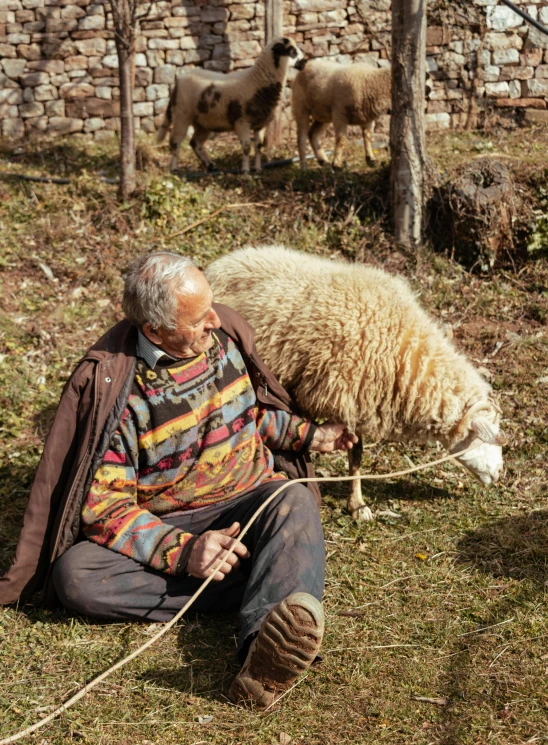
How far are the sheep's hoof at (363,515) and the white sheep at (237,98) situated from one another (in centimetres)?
513

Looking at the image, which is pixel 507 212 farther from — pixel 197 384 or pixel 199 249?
pixel 197 384

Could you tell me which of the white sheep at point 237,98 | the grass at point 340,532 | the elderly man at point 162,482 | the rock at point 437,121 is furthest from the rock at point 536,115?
the elderly man at point 162,482

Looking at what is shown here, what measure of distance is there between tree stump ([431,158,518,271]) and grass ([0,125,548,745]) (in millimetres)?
215

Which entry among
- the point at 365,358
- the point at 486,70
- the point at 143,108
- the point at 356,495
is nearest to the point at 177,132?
the point at 143,108

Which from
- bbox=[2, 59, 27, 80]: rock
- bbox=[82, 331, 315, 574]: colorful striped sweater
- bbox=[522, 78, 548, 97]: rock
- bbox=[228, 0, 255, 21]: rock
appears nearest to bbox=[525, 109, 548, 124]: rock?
bbox=[522, 78, 548, 97]: rock

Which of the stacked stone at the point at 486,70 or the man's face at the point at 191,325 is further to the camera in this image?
the stacked stone at the point at 486,70

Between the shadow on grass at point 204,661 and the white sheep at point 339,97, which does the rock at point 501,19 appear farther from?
the shadow on grass at point 204,661

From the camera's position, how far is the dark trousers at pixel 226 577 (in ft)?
9.20

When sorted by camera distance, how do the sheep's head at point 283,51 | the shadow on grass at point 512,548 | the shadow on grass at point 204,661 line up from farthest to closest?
the sheep's head at point 283,51, the shadow on grass at point 512,548, the shadow on grass at point 204,661

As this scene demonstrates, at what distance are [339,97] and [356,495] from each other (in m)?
5.58

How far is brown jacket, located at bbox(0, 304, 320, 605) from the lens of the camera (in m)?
2.97

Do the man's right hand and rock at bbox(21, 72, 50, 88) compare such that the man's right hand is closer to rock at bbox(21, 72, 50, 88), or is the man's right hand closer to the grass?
the grass

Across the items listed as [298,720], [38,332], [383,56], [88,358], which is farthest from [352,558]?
[383,56]

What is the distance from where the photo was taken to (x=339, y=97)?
841cm
